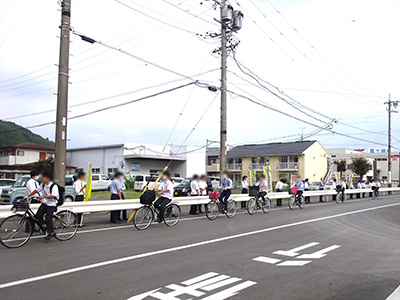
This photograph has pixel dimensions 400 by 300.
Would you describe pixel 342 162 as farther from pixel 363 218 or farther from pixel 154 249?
pixel 154 249

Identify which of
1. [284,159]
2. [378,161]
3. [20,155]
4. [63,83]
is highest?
[63,83]

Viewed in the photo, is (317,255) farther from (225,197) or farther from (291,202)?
(291,202)

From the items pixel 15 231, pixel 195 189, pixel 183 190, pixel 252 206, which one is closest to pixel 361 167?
pixel 183 190

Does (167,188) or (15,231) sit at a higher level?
(167,188)

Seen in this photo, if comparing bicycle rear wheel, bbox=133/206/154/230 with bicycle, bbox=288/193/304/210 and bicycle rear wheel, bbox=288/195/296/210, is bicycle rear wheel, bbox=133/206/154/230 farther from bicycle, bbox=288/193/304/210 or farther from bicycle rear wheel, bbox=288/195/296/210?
bicycle, bbox=288/193/304/210

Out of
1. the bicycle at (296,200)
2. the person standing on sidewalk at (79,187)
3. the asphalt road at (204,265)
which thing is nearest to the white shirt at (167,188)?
the asphalt road at (204,265)

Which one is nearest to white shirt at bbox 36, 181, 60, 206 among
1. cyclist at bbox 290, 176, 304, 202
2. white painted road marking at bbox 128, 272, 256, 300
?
white painted road marking at bbox 128, 272, 256, 300

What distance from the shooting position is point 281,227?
1202 cm

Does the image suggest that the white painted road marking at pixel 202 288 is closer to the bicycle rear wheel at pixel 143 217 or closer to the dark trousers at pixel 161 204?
the bicycle rear wheel at pixel 143 217

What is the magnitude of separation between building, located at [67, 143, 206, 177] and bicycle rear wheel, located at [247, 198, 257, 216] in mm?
25975

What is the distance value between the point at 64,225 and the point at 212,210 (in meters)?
6.13

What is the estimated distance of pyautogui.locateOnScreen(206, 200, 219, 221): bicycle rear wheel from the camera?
13870 mm

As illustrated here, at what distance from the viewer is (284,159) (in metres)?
54.2

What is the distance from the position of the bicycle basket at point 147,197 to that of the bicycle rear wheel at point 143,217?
19 cm
